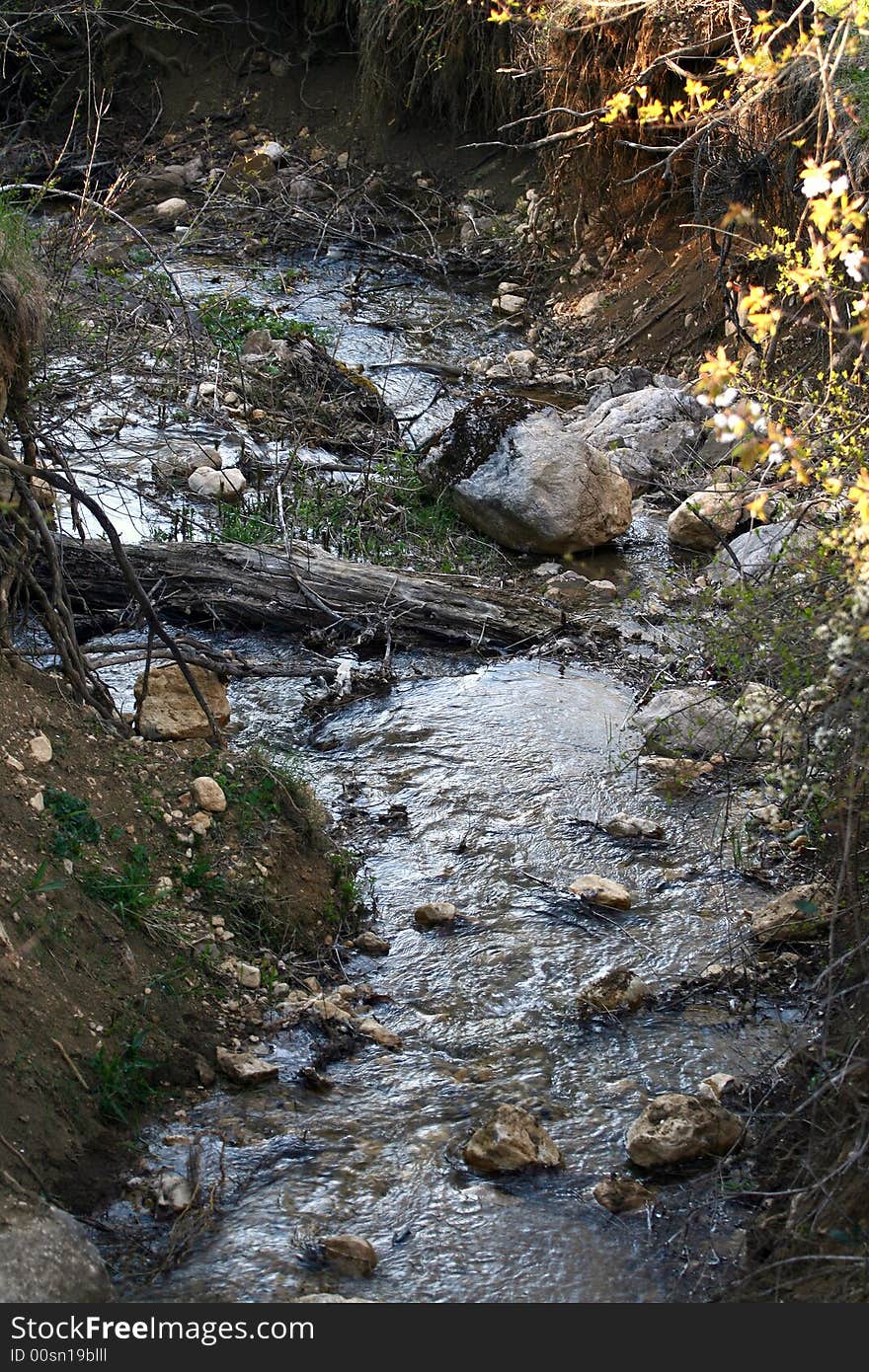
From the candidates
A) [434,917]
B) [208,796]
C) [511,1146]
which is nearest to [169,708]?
[208,796]

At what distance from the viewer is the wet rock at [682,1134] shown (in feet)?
A: 9.16

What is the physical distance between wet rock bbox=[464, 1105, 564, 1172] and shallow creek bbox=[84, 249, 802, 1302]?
38 millimetres

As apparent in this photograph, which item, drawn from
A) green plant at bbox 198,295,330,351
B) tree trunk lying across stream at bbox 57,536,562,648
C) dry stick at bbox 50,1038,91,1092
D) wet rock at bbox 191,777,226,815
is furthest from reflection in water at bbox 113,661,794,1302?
green plant at bbox 198,295,330,351

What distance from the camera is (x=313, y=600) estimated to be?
5.32 metres

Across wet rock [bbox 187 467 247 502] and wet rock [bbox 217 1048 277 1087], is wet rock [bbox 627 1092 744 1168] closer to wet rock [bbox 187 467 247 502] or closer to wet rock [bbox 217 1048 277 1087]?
wet rock [bbox 217 1048 277 1087]

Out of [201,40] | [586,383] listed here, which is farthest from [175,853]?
[201,40]

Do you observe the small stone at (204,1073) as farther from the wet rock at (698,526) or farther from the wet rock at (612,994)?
the wet rock at (698,526)

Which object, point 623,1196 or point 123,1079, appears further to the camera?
point 123,1079

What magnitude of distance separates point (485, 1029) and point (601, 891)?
67cm

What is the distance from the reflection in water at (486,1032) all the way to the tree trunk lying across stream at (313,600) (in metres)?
0.44

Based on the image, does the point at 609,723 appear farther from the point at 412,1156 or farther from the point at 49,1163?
the point at 49,1163

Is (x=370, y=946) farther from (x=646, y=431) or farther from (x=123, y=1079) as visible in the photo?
(x=646, y=431)

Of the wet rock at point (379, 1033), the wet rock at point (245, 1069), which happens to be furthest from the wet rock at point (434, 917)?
the wet rock at point (245, 1069)

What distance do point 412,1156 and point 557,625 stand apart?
2989 mm
